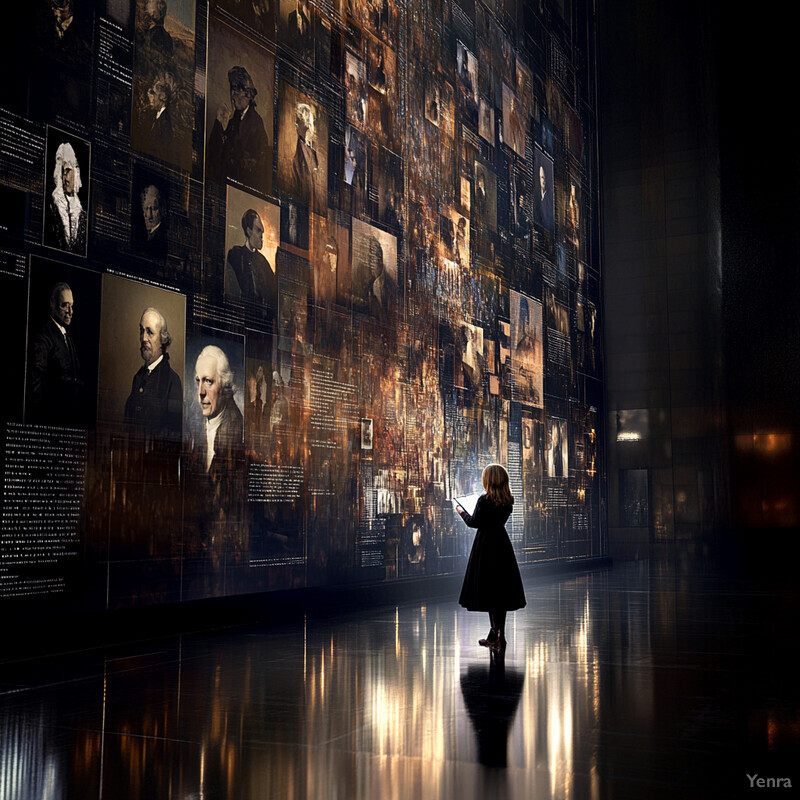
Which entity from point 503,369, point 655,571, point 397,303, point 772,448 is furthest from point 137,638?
point 772,448

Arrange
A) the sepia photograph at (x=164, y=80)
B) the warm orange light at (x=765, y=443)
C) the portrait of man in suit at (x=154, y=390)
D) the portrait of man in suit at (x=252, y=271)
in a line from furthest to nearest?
the warm orange light at (x=765, y=443) → the portrait of man in suit at (x=252, y=271) → the sepia photograph at (x=164, y=80) → the portrait of man in suit at (x=154, y=390)

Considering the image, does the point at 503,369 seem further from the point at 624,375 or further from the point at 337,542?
the point at 624,375

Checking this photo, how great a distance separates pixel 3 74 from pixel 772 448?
2854cm

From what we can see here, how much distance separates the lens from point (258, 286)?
1280 cm

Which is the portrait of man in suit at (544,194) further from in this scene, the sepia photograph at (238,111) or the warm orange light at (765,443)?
the warm orange light at (765,443)

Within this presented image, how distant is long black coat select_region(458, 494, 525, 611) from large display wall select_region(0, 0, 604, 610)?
341cm

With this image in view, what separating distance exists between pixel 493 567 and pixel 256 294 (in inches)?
198

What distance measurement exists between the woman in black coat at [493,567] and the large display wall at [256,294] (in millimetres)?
3425

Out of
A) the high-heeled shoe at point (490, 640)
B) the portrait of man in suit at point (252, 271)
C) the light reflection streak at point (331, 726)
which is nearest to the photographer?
the light reflection streak at point (331, 726)

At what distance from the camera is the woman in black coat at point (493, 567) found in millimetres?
9867

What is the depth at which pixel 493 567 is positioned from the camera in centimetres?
1005

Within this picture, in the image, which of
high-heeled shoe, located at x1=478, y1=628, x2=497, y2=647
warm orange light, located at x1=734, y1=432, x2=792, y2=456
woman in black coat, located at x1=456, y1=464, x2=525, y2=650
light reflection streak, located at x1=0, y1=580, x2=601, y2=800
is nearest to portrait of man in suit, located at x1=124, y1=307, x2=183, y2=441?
light reflection streak, located at x1=0, y1=580, x2=601, y2=800

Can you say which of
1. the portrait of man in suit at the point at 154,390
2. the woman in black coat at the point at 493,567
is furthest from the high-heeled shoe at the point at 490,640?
the portrait of man in suit at the point at 154,390

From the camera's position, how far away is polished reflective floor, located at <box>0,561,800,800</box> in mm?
4699
